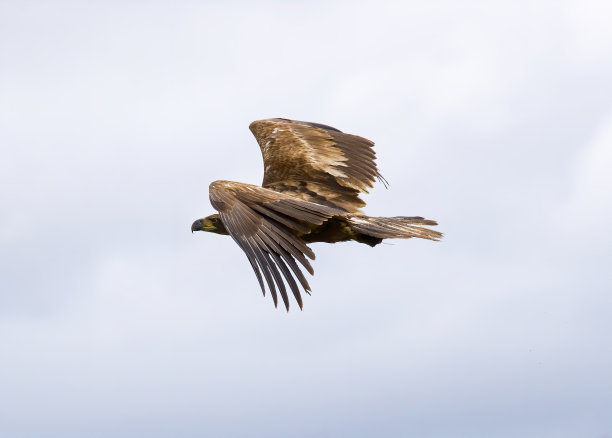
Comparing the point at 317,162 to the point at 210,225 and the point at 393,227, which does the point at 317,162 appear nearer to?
the point at 210,225

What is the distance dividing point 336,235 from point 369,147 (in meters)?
2.24

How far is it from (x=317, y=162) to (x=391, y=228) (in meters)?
2.06

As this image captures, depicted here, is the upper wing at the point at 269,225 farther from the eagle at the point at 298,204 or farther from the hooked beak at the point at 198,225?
the hooked beak at the point at 198,225

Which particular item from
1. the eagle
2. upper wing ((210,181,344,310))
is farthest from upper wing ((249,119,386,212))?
upper wing ((210,181,344,310))

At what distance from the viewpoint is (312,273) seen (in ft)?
31.6

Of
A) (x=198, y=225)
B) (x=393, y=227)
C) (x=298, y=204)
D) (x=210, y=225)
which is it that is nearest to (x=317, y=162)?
(x=210, y=225)

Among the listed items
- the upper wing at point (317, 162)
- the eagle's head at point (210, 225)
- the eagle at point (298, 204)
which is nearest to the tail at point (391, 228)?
the eagle at point (298, 204)

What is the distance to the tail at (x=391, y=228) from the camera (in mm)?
11289

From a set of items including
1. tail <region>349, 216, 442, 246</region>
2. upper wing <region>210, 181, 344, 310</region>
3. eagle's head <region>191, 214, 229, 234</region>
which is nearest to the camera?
upper wing <region>210, 181, 344, 310</region>

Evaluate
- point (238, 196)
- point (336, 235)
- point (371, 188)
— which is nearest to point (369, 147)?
point (371, 188)

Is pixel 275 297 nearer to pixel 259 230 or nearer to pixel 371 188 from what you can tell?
pixel 259 230

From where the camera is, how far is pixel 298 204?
10.4 m

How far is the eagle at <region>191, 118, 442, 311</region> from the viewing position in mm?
9992

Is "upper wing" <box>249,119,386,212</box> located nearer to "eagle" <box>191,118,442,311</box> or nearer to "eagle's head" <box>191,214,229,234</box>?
"eagle" <box>191,118,442,311</box>
